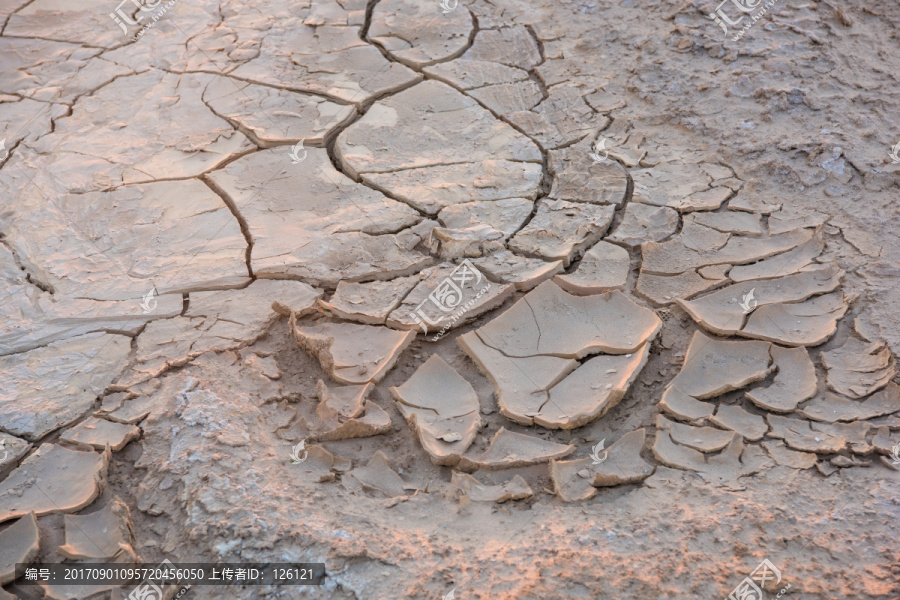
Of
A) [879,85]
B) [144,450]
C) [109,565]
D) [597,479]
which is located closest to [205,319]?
[144,450]

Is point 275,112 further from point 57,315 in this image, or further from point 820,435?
point 820,435

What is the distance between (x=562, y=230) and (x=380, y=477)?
4.13ft

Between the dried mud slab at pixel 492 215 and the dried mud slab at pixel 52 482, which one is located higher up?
the dried mud slab at pixel 492 215

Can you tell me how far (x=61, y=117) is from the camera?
3355 mm

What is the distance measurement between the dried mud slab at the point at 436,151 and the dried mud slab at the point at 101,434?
140cm

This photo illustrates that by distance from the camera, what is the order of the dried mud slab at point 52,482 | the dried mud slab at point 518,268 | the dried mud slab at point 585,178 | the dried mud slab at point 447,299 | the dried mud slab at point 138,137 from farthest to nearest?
the dried mud slab at point 138,137, the dried mud slab at point 585,178, the dried mud slab at point 518,268, the dried mud slab at point 447,299, the dried mud slab at point 52,482

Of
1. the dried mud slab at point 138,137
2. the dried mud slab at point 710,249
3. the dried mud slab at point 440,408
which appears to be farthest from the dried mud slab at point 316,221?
the dried mud slab at point 710,249

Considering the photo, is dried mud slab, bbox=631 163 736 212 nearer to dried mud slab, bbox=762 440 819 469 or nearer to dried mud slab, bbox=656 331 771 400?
dried mud slab, bbox=656 331 771 400

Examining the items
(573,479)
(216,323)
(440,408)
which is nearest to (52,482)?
(216,323)

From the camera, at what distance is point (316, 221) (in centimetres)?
269

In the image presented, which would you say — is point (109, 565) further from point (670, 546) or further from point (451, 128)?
point (451, 128)

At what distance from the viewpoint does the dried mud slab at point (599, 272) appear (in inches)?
91.5

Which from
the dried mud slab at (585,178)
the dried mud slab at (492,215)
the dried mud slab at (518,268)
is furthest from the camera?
the dried mud slab at (585,178)

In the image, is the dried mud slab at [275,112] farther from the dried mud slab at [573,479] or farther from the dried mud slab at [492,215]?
the dried mud slab at [573,479]
